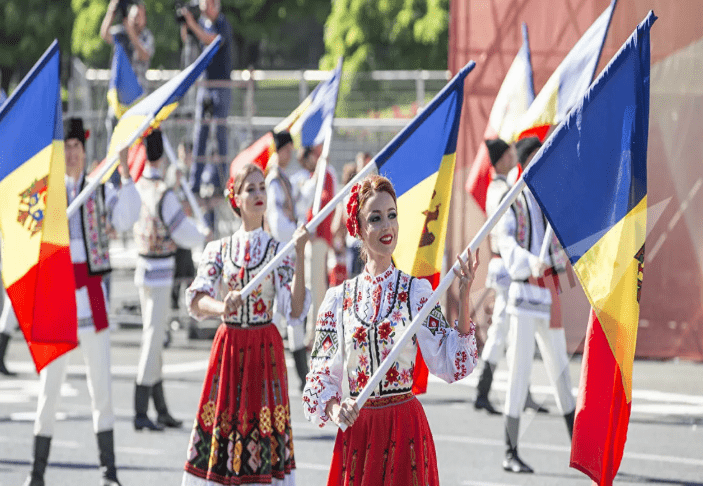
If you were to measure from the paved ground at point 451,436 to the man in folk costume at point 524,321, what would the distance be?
0.11 m

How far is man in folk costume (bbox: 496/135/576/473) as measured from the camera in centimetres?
780

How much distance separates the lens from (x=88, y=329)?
23.5 ft

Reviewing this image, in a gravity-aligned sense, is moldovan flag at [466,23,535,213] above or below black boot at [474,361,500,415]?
above

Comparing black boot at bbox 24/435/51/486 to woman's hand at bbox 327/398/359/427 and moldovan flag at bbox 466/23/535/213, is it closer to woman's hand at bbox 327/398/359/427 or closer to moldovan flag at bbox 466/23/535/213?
woman's hand at bbox 327/398/359/427

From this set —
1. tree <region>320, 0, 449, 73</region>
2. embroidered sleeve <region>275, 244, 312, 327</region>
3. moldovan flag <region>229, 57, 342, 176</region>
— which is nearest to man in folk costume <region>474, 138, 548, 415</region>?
moldovan flag <region>229, 57, 342, 176</region>

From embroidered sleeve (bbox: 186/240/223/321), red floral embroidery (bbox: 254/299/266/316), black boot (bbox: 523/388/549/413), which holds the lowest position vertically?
black boot (bbox: 523/388/549/413)

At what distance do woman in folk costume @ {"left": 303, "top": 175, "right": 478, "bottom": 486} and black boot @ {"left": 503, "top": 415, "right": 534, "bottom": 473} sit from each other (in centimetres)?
317

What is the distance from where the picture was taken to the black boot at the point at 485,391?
9.84 metres

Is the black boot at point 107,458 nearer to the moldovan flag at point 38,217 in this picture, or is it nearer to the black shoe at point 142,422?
the moldovan flag at point 38,217

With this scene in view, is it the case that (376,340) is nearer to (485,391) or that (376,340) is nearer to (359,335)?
(359,335)

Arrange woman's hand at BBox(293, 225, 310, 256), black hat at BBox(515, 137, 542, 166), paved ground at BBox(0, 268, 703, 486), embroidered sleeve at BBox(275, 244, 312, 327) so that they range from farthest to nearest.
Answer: paved ground at BBox(0, 268, 703, 486)
black hat at BBox(515, 137, 542, 166)
embroidered sleeve at BBox(275, 244, 312, 327)
woman's hand at BBox(293, 225, 310, 256)

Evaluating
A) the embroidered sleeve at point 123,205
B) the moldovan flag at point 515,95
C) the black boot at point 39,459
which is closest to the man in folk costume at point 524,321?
the moldovan flag at point 515,95

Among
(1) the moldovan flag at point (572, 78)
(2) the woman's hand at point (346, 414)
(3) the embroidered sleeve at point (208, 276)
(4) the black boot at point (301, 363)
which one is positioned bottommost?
(4) the black boot at point (301, 363)

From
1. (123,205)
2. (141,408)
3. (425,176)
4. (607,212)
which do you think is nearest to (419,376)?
(607,212)
